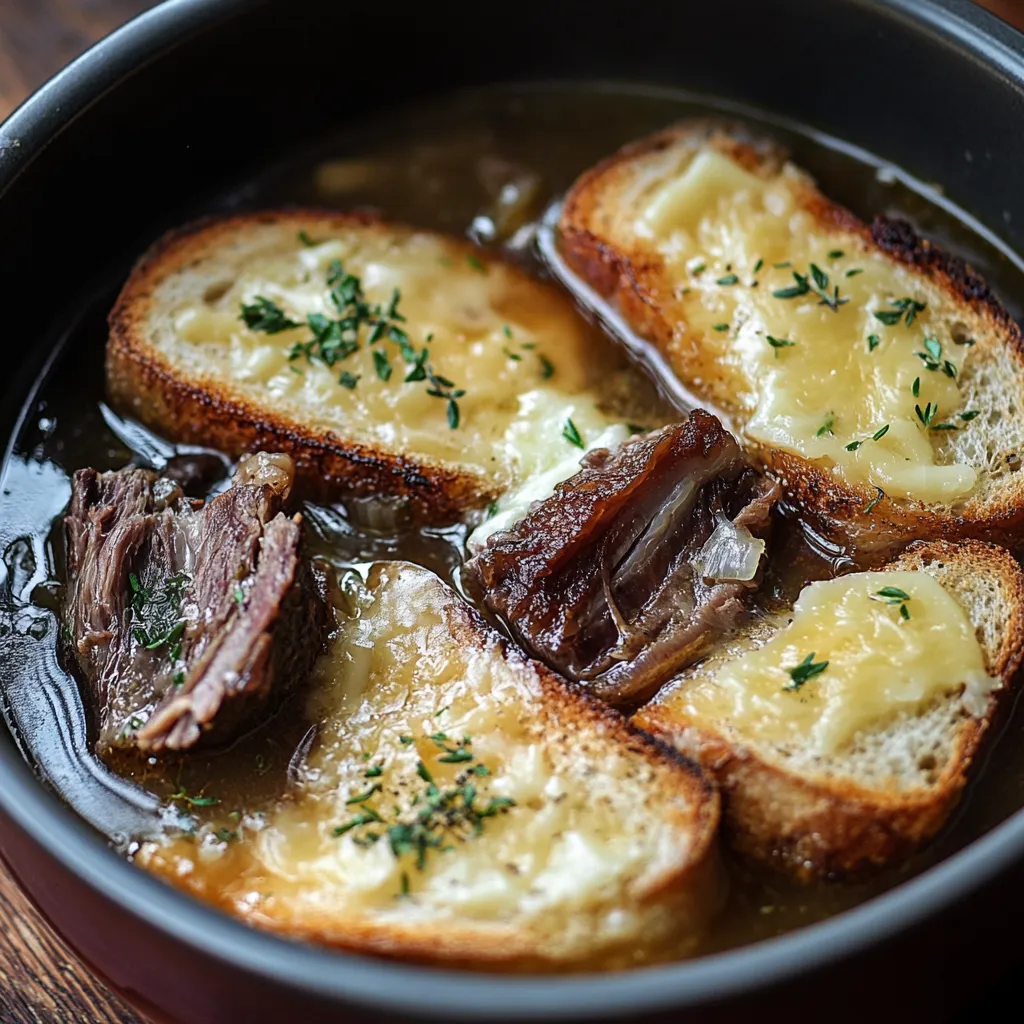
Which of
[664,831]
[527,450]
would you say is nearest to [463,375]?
[527,450]

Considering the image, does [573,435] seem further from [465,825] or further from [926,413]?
[465,825]

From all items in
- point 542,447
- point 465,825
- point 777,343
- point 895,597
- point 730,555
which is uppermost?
point 777,343

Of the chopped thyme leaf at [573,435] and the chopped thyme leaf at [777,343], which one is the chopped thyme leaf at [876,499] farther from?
the chopped thyme leaf at [573,435]

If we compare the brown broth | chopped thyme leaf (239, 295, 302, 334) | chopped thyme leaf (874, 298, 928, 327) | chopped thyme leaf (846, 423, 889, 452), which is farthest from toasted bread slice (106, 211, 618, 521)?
chopped thyme leaf (874, 298, 928, 327)

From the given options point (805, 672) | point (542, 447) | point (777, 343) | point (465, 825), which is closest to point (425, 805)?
point (465, 825)

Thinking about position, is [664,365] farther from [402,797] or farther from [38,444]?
[38,444]
